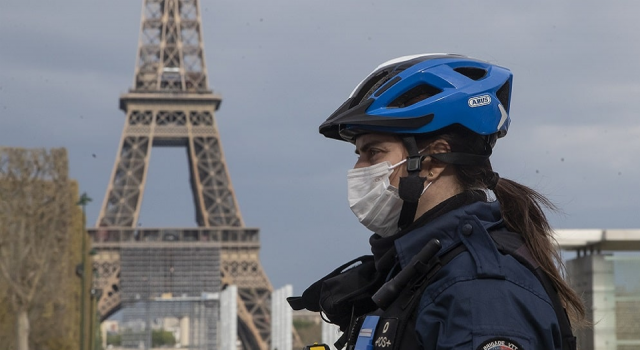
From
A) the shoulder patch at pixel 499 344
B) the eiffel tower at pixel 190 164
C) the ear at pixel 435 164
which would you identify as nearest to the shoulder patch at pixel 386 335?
the shoulder patch at pixel 499 344

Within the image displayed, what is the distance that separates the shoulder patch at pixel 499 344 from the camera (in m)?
1.93

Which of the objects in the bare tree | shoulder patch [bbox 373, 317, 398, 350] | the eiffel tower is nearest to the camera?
shoulder patch [bbox 373, 317, 398, 350]

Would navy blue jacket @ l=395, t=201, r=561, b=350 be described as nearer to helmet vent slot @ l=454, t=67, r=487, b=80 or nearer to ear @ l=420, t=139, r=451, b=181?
ear @ l=420, t=139, r=451, b=181

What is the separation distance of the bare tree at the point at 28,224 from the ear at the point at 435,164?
31.2 meters

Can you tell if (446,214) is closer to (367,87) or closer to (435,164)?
(435,164)

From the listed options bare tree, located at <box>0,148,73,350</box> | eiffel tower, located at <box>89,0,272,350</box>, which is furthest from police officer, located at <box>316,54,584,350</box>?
eiffel tower, located at <box>89,0,272,350</box>

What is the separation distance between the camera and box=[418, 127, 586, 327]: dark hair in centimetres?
227

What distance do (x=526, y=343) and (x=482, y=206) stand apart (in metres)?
0.41

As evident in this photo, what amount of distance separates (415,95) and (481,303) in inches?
20.1

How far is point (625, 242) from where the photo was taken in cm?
1608

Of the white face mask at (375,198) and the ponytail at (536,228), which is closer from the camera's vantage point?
the ponytail at (536,228)

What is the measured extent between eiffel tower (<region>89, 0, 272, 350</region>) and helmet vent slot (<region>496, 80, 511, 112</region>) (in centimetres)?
6522

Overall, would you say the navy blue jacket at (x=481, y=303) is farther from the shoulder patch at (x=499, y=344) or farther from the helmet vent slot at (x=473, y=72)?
the helmet vent slot at (x=473, y=72)

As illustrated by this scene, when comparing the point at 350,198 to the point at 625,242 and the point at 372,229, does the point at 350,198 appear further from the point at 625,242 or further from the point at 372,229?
the point at 625,242
